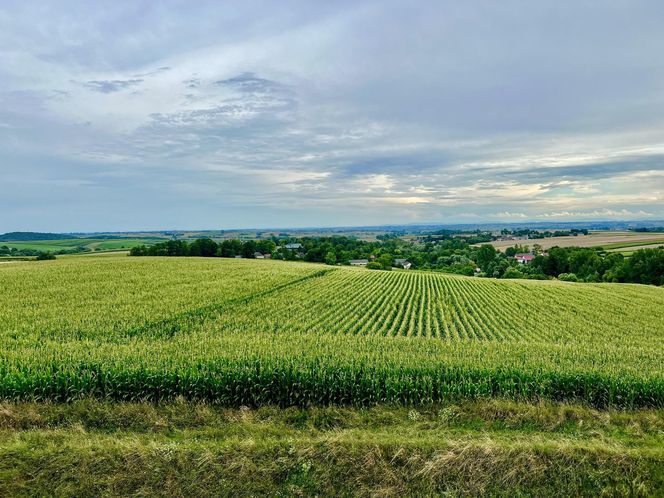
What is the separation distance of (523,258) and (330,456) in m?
124

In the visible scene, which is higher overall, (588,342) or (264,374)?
(264,374)

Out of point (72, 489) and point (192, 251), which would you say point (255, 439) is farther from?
point (192, 251)

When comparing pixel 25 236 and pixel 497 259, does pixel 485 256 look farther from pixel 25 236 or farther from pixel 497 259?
pixel 25 236

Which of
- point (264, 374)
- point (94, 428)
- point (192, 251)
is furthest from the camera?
point (192, 251)

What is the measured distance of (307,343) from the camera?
15.1 metres

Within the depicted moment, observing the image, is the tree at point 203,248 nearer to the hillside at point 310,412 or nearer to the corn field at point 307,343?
the corn field at point 307,343

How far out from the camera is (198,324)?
19516 mm

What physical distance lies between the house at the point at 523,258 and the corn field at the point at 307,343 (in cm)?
8441

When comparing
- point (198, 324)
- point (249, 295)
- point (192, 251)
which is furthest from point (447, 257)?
point (198, 324)

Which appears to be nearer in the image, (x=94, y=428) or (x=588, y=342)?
(x=94, y=428)

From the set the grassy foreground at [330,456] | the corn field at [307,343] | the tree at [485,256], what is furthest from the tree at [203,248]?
the grassy foreground at [330,456]

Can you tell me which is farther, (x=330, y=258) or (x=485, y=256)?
(x=485, y=256)

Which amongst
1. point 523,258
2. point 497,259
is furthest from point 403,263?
point 523,258

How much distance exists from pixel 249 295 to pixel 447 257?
103347 mm
